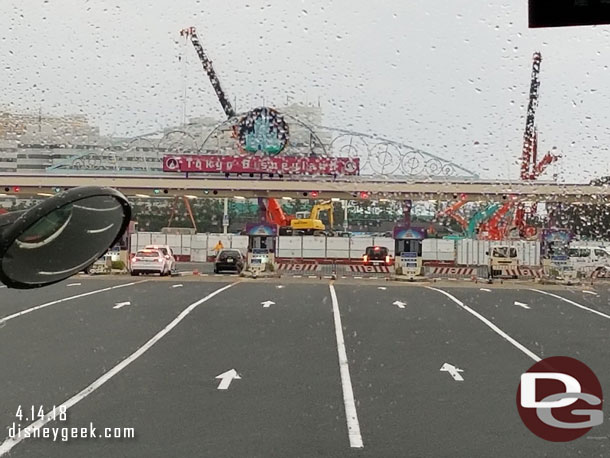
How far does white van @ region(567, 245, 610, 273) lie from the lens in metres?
32.4

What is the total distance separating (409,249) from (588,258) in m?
7.15

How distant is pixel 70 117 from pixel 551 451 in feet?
20.8

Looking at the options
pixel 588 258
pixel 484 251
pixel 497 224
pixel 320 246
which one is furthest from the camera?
pixel 320 246

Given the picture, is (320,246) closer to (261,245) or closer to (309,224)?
(309,224)

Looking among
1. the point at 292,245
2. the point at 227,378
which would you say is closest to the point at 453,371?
the point at 227,378

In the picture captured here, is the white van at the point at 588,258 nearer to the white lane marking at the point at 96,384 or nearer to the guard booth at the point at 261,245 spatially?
the guard booth at the point at 261,245

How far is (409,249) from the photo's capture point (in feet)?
105

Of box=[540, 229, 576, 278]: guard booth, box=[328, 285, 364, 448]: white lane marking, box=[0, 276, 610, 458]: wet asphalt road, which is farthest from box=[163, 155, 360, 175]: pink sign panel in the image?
box=[328, 285, 364, 448]: white lane marking

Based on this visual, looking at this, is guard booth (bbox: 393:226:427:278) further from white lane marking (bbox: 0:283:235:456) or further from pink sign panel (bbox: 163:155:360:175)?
white lane marking (bbox: 0:283:235:456)

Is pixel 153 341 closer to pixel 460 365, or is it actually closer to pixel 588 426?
pixel 460 365

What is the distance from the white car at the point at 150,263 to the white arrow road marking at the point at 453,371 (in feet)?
66.2

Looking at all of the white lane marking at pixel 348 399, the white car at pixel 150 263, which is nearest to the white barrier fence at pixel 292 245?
the white car at pixel 150 263

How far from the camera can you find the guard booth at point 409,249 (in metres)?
31.8

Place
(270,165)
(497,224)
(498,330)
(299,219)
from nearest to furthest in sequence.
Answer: (498,330) < (497,224) < (270,165) < (299,219)
